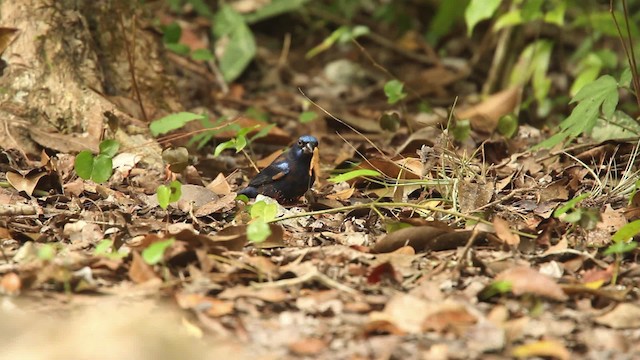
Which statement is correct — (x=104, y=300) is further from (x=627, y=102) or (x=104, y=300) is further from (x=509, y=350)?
(x=627, y=102)

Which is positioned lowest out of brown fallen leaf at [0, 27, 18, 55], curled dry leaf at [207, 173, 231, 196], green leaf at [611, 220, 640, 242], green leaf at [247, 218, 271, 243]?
green leaf at [611, 220, 640, 242]

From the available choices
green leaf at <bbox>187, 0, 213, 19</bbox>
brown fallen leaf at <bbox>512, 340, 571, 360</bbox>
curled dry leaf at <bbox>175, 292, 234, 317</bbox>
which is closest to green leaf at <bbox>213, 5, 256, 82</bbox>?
green leaf at <bbox>187, 0, 213, 19</bbox>

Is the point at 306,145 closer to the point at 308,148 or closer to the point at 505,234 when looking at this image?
the point at 308,148

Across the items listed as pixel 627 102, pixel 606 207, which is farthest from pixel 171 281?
pixel 627 102

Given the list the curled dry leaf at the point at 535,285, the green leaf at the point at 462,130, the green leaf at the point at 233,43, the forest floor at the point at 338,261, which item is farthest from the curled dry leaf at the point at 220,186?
the green leaf at the point at 233,43

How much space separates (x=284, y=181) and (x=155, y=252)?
1.64 metres

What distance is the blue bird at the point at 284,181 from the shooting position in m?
4.58

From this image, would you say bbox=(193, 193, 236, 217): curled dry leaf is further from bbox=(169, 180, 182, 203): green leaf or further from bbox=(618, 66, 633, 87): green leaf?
bbox=(618, 66, 633, 87): green leaf

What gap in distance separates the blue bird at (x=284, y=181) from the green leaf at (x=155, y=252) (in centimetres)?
153

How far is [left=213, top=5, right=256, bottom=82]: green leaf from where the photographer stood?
25.1ft

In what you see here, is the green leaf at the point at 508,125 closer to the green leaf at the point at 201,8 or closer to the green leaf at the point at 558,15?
the green leaf at the point at 558,15

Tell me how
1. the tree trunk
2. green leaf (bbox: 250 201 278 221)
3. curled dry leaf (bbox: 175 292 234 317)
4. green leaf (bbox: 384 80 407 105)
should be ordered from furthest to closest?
green leaf (bbox: 384 80 407 105)
the tree trunk
green leaf (bbox: 250 201 278 221)
curled dry leaf (bbox: 175 292 234 317)

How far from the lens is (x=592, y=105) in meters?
4.30

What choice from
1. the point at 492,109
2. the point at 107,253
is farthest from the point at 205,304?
the point at 492,109
